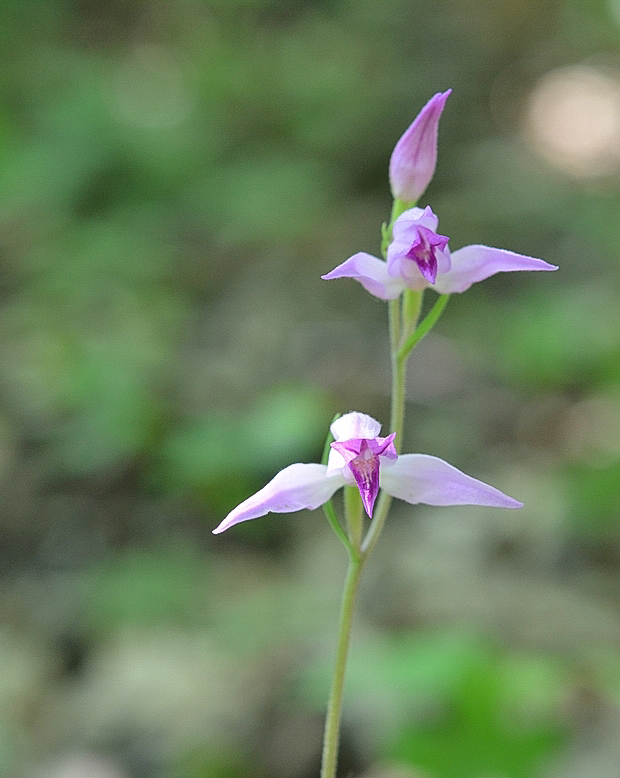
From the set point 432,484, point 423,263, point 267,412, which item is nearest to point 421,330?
point 423,263

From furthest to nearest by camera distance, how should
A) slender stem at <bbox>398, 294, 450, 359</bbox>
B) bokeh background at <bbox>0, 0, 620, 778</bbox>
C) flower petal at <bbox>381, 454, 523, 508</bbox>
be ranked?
bokeh background at <bbox>0, 0, 620, 778</bbox> → slender stem at <bbox>398, 294, 450, 359</bbox> → flower petal at <bbox>381, 454, 523, 508</bbox>

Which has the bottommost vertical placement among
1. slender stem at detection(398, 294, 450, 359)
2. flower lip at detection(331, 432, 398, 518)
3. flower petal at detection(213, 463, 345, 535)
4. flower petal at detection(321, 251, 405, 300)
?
flower petal at detection(213, 463, 345, 535)

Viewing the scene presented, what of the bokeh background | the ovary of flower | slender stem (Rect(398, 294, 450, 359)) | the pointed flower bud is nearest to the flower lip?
the ovary of flower

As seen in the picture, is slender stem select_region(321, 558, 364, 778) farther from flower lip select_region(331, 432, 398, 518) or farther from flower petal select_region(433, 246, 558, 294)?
flower petal select_region(433, 246, 558, 294)

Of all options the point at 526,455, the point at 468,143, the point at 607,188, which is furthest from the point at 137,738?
the point at 468,143

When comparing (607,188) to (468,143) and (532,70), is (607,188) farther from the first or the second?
(532,70)

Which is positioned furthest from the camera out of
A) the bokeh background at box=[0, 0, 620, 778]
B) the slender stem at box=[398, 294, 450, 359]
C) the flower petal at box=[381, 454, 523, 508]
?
the bokeh background at box=[0, 0, 620, 778]

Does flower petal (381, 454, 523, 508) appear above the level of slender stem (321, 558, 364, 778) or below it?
above
